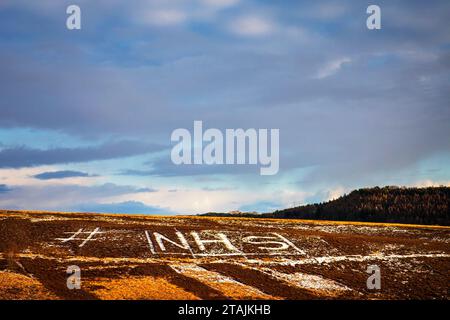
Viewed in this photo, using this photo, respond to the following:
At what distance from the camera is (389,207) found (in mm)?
52750

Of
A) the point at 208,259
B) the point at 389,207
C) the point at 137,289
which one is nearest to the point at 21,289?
the point at 137,289

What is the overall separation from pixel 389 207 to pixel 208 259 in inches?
1501

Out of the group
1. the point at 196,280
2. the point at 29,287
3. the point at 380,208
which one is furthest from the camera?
the point at 380,208

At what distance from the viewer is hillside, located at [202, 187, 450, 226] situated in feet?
163

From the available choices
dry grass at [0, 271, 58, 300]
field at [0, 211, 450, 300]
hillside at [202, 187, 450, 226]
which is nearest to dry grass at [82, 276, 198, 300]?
field at [0, 211, 450, 300]

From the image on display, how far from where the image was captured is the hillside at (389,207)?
49.7 m

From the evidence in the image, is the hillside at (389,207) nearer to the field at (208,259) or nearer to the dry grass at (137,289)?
the field at (208,259)

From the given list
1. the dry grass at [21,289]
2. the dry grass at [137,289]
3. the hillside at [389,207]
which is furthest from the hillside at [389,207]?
the dry grass at [21,289]

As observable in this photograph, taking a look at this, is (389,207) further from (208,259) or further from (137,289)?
(137,289)

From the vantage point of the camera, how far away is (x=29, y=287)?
48.5 feet

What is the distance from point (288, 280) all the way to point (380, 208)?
39.2m

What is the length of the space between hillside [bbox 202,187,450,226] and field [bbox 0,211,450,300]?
2142 cm
